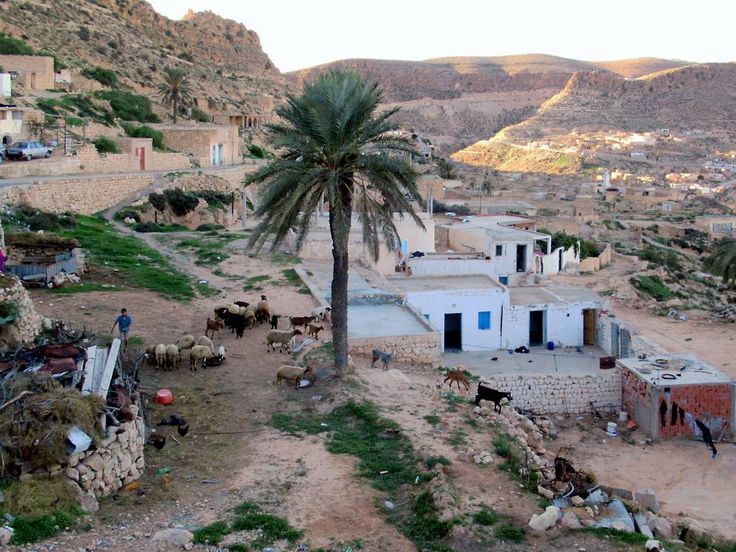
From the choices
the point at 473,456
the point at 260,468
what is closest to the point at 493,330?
the point at 473,456

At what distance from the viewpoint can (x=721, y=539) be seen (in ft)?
35.4

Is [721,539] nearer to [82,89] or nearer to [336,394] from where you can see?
[336,394]

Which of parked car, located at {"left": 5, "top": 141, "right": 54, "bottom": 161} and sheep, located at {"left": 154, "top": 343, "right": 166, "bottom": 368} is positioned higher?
parked car, located at {"left": 5, "top": 141, "right": 54, "bottom": 161}

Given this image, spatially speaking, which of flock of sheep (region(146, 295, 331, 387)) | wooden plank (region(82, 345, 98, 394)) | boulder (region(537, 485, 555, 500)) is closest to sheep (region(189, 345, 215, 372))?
flock of sheep (region(146, 295, 331, 387))

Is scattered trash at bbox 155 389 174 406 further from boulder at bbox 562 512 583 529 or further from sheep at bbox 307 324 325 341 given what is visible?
boulder at bbox 562 512 583 529

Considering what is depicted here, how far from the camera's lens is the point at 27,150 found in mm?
31547

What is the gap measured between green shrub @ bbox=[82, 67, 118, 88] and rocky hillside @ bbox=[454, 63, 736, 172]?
73269mm

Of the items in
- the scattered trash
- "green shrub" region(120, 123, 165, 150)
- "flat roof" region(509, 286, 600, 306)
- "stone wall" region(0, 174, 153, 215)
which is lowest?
the scattered trash

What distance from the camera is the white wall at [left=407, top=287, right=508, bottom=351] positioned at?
20250 mm

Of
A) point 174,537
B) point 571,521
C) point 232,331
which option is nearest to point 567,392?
point 232,331

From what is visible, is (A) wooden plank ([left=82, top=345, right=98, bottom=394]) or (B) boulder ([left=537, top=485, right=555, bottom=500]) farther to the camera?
(A) wooden plank ([left=82, top=345, right=98, bottom=394])

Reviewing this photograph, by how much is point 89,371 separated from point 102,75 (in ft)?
161

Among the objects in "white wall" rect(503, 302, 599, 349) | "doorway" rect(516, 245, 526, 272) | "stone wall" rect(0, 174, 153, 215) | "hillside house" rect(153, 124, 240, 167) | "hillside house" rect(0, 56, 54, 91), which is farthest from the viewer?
"hillside house" rect(153, 124, 240, 167)

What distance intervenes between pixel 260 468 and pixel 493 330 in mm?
11455
